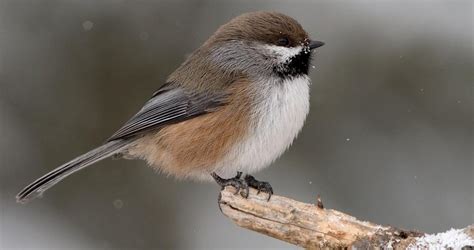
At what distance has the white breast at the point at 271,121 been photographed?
563cm

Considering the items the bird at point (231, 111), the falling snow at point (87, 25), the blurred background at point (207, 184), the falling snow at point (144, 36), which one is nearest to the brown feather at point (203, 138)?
the bird at point (231, 111)

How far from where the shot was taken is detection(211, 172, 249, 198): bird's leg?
18.0 ft

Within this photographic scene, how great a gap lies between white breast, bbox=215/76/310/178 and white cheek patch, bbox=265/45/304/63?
183 millimetres

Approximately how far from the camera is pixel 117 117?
8.58m

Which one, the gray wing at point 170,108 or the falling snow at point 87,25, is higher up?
the falling snow at point 87,25

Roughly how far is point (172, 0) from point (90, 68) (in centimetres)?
132

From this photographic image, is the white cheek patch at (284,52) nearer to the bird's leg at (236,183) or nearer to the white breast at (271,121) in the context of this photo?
the white breast at (271,121)

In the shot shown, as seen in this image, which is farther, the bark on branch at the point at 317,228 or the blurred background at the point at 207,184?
the blurred background at the point at 207,184

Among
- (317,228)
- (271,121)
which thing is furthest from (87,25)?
(317,228)

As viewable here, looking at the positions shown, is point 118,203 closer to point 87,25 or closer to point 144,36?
point 144,36

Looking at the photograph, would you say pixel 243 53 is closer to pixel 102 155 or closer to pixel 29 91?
pixel 102 155

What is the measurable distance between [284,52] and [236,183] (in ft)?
3.55

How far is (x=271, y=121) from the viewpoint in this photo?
5625 millimetres

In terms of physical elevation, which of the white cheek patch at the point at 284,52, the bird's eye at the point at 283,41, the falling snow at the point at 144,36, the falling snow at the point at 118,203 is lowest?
the white cheek patch at the point at 284,52
